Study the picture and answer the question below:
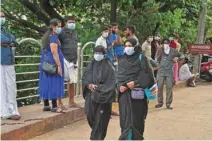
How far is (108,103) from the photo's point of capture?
6.14 metres

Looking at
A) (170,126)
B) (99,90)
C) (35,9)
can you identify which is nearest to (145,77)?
(99,90)

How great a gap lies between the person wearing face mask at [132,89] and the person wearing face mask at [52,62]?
1.72 m

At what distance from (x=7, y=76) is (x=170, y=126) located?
128 inches

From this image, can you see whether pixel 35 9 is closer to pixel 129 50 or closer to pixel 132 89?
pixel 129 50

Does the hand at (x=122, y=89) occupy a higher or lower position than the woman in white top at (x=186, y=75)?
higher

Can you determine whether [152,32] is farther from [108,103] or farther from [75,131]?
[108,103]

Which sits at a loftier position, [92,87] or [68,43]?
[68,43]

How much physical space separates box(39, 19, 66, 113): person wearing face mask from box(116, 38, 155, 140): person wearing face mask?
172 centimetres

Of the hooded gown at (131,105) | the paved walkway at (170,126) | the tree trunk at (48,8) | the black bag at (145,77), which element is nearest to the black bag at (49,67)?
the paved walkway at (170,126)

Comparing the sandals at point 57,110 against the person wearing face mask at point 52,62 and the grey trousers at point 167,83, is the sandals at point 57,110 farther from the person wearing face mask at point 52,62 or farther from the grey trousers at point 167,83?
the grey trousers at point 167,83

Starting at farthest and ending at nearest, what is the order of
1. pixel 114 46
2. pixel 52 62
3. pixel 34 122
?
pixel 114 46
pixel 52 62
pixel 34 122

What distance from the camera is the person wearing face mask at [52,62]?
7.36m

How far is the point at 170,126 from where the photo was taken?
27.2ft

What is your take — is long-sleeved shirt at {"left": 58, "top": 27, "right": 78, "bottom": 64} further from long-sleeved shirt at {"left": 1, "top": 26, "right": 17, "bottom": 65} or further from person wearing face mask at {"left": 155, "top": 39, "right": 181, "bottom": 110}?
person wearing face mask at {"left": 155, "top": 39, "right": 181, "bottom": 110}
